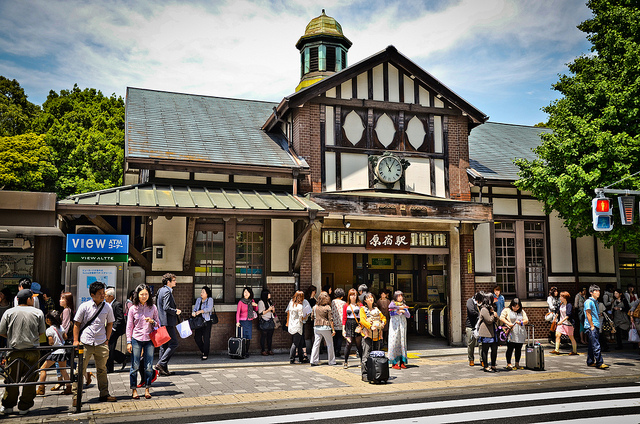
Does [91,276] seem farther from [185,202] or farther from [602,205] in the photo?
[602,205]

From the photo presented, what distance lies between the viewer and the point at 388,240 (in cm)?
1586

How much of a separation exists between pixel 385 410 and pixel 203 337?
6491 millimetres

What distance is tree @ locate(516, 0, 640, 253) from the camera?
45.9ft

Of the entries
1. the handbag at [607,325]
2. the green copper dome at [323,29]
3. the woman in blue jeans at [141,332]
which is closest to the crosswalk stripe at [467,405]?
the woman in blue jeans at [141,332]

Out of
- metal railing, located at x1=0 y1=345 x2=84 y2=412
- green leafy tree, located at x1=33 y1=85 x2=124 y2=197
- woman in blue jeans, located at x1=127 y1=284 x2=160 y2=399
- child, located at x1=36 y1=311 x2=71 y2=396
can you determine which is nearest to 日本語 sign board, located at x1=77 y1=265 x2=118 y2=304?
child, located at x1=36 y1=311 x2=71 y2=396

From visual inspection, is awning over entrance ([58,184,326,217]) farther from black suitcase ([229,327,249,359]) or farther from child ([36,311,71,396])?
black suitcase ([229,327,249,359])

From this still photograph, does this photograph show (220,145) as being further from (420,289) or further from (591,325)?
(591,325)

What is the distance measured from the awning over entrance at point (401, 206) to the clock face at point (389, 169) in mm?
425

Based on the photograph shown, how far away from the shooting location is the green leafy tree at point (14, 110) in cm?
3434

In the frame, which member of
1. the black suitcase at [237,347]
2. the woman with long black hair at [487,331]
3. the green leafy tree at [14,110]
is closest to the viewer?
the woman with long black hair at [487,331]

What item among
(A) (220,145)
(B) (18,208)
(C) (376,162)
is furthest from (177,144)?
(C) (376,162)

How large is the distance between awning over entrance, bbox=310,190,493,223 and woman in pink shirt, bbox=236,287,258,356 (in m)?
3.09

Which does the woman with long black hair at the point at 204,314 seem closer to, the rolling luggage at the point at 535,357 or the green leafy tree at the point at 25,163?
the rolling luggage at the point at 535,357

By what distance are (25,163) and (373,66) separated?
2341cm
